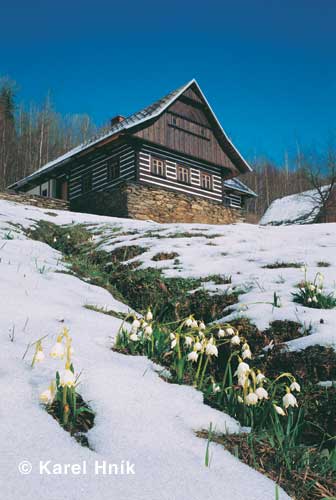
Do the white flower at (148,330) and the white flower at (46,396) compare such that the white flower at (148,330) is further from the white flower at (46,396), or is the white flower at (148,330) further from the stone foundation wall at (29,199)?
the stone foundation wall at (29,199)

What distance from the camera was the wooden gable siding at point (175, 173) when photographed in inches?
758

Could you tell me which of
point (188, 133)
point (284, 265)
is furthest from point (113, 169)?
point (284, 265)

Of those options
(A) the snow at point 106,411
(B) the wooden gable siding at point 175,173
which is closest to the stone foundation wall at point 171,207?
(B) the wooden gable siding at point 175,173

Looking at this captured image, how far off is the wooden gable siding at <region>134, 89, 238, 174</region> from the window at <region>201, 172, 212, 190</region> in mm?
828

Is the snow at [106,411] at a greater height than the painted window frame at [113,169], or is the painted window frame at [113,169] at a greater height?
the painted window frame at [113,169]

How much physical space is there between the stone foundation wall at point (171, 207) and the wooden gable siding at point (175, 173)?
1.60 feet

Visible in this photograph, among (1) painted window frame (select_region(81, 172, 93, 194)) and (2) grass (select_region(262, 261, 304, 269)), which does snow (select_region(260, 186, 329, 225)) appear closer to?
(1) painted window frame (select_region(81, 172, 93, 194))

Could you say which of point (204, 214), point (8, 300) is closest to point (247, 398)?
point (8, 300)

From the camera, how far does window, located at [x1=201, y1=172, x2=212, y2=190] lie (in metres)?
22.3

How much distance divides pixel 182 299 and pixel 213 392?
2.10 meters

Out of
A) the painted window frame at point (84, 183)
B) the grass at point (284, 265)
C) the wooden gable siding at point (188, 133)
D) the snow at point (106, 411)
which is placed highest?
the wooden gable siding at point (188, 133)

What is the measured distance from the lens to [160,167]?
2012 cm

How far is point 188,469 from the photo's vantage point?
148 centimetres

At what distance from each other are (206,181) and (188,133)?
9.26 feet
